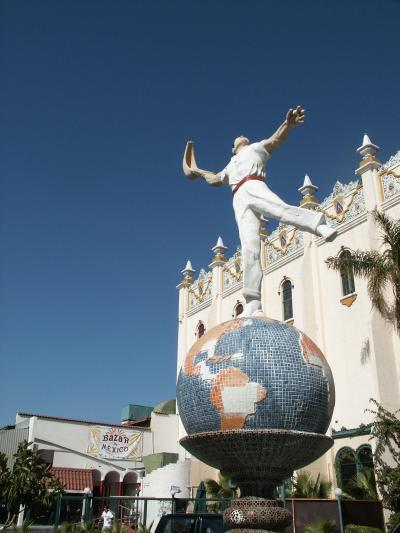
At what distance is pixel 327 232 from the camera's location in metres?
6.54

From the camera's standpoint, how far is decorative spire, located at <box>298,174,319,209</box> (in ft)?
70.1

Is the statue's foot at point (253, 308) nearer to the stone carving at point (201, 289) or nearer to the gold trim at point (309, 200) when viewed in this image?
the gold trim at point (309, 200)

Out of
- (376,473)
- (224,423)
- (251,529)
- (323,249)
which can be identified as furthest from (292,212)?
(323,249)

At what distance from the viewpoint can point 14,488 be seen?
48.4 feet

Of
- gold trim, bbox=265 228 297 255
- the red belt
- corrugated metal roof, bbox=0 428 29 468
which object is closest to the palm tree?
gold trim, bbox=265 228 297 255

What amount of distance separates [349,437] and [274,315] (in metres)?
Answer: 6.30

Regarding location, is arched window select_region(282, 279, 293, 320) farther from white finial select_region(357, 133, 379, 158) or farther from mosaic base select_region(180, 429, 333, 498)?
mosaic base select_region(180, 429, 333, 498)

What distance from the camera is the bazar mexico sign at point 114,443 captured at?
26.7 meters

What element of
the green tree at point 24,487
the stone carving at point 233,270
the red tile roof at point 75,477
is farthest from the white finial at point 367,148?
the red tile roof at point 75,477

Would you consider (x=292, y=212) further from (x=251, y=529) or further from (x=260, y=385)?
(x=251, y=529)

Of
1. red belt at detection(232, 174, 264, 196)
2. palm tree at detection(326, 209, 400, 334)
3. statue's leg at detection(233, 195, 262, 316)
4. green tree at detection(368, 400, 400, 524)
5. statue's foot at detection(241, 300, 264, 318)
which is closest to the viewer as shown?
statue's foot at detection(241, 300, 264, 318)

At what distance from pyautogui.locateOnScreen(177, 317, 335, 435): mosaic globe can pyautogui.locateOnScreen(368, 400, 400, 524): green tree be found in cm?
1041

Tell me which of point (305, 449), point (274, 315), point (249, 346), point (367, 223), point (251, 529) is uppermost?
point (367, 223)

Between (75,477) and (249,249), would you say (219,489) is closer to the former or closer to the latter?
(75,477)
